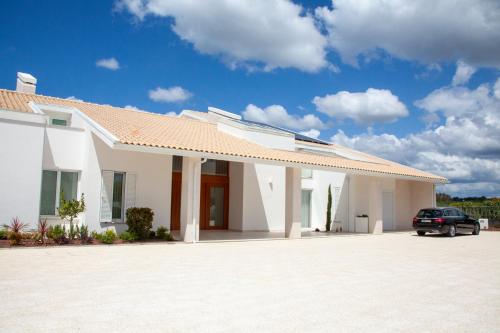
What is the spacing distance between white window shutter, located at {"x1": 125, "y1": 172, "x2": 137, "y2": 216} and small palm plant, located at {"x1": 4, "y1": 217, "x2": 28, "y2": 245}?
363 cm

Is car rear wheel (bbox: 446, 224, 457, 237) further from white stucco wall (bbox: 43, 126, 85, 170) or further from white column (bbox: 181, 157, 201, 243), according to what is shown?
white stucco wall (bbox: 43, 126, 85, 170)

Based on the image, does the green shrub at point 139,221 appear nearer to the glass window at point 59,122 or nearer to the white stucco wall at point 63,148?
A: the white stucco wall at point 63,148

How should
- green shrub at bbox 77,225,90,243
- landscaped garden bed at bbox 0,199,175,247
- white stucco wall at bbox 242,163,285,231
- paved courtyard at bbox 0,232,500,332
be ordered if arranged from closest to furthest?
paved courtyard at bbox 0,232,500,332, landscaped garden bed at bbox 0,199,175,247, green shrub at bbox 77,225,90,243, white stucco wall at bbox 242,163,285,231

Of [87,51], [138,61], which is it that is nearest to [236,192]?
[138,61]

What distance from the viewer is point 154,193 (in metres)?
18.2

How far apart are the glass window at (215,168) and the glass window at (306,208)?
504 centimetres

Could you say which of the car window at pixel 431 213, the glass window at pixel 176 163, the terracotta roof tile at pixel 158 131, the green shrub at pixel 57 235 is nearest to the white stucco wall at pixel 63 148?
the terracotta roof tile at pixel 158 131

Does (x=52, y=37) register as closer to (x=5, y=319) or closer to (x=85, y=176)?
(x=85, y=176)

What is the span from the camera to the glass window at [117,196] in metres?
17.2

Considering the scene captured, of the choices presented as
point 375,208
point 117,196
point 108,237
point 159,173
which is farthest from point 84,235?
point 375,208

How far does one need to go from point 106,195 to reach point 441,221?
1595 cm

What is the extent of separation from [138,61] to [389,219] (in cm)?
1801

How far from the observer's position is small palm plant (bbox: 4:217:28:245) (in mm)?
13461

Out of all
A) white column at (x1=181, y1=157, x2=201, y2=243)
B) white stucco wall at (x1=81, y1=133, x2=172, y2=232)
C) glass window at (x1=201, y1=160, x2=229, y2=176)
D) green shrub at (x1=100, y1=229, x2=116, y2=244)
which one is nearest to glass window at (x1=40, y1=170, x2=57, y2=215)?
white stucco wall at (x1=81, y1=133, x2=172, y2=232)
